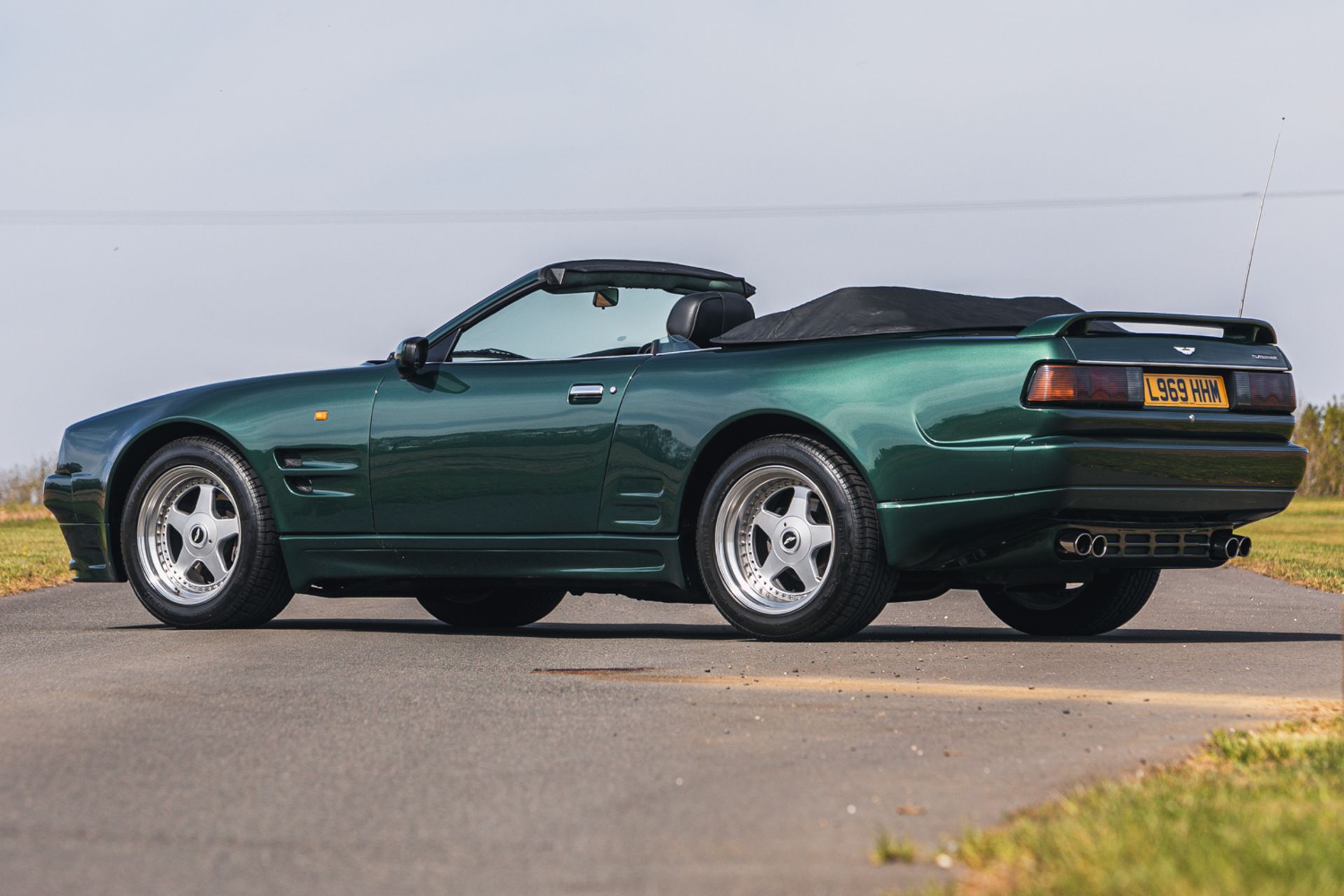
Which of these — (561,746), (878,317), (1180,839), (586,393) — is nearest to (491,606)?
(586,393)

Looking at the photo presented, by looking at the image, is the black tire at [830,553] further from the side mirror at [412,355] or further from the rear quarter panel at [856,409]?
the side mirror at [412,355]

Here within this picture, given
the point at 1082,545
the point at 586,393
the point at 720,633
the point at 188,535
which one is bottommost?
the point at 720,633

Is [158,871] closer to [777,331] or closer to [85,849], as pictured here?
[85,849]

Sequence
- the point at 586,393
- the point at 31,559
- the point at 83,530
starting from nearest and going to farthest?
the point at 586,393
the point at 83,530
the point at 31,559

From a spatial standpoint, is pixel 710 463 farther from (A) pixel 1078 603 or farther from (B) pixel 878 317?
(A) pixel 1078 603

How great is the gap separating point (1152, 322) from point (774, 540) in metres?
1.64

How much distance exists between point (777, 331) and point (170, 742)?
10.8ft

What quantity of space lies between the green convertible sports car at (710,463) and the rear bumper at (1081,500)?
0.04 ft

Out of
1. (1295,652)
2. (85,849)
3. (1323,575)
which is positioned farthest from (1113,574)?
(1323,575)

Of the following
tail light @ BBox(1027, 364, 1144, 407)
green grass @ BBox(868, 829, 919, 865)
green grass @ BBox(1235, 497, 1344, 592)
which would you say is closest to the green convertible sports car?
tail light @ BBox(1027, 364, 1144, 407)

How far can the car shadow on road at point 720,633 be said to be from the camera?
738cm

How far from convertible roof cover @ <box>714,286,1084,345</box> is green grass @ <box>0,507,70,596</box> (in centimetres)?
640

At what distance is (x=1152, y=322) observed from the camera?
258 inches

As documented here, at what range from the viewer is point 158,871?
10.4 feet
